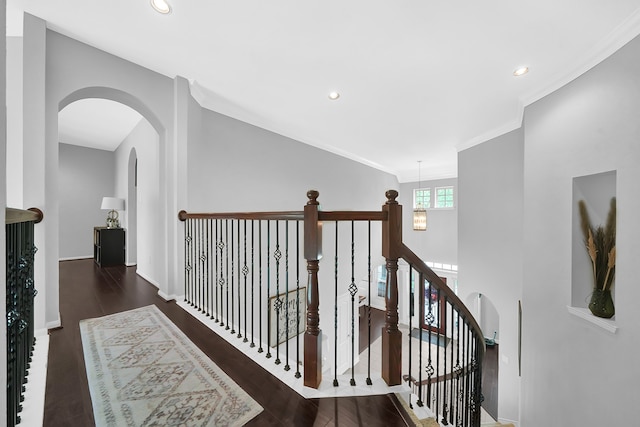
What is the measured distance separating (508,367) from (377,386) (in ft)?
13.6

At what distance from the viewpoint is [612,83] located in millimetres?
2230

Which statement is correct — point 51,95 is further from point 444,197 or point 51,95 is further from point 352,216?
point 444,197

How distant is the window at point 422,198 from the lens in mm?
8857

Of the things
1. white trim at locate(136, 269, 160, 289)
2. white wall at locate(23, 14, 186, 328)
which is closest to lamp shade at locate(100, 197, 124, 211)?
white trim at locate(136, 269, 160, 289)

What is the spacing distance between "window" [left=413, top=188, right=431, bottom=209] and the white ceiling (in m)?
4.98

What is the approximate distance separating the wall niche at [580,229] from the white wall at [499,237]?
132 centimetres

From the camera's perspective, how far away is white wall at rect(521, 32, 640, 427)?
6.69 ft

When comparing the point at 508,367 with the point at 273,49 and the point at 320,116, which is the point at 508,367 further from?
the point at 273,49

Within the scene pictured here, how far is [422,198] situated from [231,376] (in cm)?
862

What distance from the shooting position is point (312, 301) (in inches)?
61.4

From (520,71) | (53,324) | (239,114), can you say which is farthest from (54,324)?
(520,71)

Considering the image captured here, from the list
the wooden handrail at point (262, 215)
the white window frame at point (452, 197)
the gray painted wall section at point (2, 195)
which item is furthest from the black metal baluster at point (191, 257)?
the white window frame at point (452, 197)

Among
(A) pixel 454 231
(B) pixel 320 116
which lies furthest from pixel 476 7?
(A) pixel 454 231

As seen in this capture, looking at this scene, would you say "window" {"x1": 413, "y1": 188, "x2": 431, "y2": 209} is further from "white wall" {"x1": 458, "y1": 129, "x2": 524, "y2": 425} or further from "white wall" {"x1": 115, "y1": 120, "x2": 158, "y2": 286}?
"white wall" {"x1": 115, "y1": 120, "x2": 158, "y2": 286}
